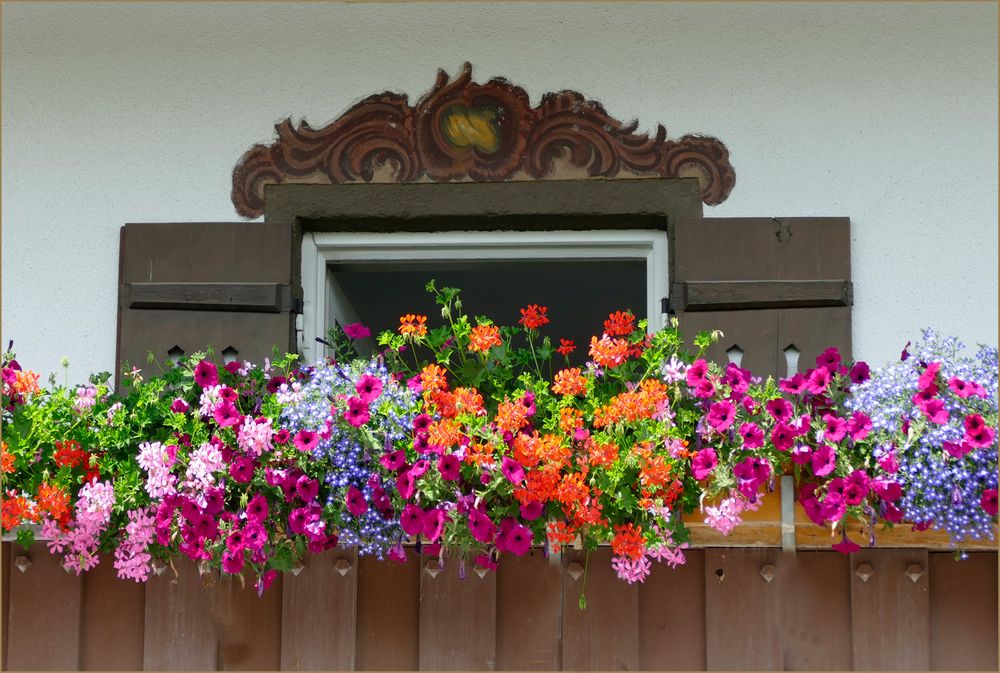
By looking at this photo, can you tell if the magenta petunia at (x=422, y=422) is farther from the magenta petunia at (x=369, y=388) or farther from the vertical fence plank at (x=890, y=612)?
the vertical fence plank at (x=890, y=612)

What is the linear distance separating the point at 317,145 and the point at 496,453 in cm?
155

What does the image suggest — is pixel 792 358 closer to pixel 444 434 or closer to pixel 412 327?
pixel 412 327

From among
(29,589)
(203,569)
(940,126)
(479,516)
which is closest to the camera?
(479,516)

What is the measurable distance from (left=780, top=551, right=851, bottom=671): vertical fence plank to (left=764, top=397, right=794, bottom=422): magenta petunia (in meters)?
0.31

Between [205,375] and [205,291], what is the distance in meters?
0.98

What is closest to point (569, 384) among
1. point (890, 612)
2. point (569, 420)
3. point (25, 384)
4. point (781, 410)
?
point (569, 420)

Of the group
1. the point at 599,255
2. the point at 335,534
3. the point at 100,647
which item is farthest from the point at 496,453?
the point at 599,255

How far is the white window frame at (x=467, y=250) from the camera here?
3.63m

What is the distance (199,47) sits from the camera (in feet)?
12.1

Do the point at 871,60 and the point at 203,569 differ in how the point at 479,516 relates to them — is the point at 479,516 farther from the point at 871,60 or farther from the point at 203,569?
the point at 871,60

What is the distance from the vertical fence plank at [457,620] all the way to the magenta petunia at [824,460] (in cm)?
67

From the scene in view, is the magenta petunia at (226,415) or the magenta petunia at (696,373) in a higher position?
the magenta petunia at (696,373)

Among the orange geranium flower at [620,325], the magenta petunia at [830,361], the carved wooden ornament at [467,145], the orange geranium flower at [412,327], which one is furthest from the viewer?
the carved wooden ornament at [467,145]

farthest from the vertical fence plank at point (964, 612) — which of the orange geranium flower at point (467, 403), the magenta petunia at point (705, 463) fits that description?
the orange geranium flower at point (467, 403)
